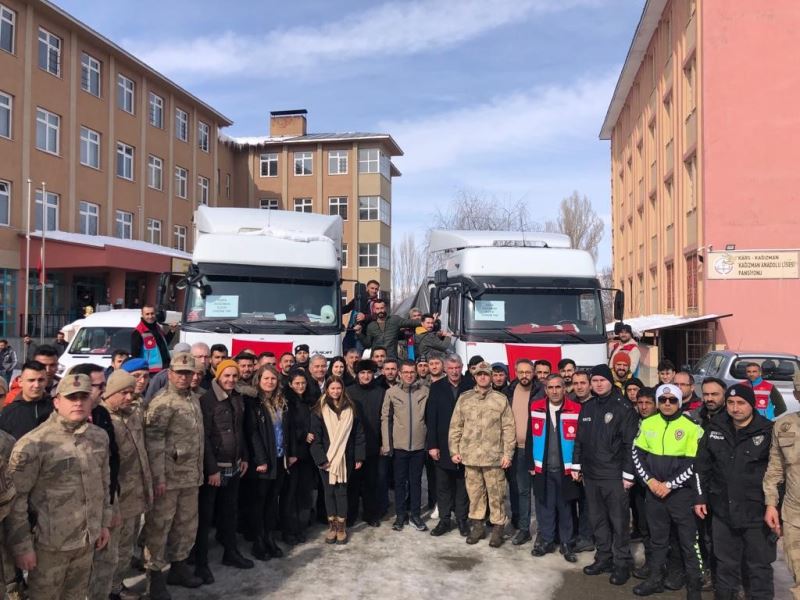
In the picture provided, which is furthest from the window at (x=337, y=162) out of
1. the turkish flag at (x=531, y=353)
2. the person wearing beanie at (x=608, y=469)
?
the person wearing beanie at (x=608, y=469)

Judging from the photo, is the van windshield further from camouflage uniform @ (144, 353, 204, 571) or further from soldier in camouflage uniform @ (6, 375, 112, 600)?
soldier in camouflage uniform @ (6, 375, 112, 600)

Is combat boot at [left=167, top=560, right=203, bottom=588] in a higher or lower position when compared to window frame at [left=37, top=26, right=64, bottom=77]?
lower

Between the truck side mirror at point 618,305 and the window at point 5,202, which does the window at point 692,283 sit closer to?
the truck side mirror at point 618,305

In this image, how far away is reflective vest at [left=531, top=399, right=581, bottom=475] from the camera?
20.2 ft

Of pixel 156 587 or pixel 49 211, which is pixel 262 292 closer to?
pixel 156 587

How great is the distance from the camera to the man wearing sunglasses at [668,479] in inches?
205

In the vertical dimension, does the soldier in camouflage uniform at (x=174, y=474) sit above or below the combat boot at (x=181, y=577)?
above

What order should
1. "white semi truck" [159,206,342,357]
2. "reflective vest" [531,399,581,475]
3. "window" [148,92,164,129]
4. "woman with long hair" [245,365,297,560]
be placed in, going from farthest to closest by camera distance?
"window" [148,92,164,129]
"white semi truck" [159,206,342,357]
"reflective vest" [531,399,581,475]
"woman with long hair" [245,365,297,560]

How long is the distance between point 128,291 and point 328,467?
25.1 metres

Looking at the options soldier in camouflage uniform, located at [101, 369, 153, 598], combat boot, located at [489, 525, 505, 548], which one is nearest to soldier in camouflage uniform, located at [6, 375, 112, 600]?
soldier in camouflage uniform, located at [101, 369, 153, 598]

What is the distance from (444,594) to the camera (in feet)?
17.1

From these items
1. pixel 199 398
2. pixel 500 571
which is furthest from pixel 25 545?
pixel 500 571

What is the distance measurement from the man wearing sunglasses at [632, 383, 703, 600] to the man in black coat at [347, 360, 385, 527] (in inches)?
110

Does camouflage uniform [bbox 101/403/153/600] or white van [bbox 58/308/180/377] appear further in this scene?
white van [bbox 58/308/180/377]
